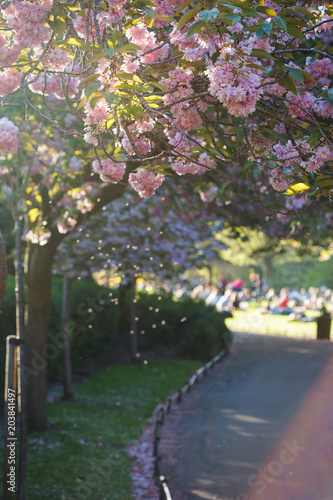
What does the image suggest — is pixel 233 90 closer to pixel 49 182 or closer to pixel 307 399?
pixel 49 182

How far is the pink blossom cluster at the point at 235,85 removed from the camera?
346 centimetres

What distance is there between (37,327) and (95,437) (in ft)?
6.62

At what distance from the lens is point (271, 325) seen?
34062 millimetres

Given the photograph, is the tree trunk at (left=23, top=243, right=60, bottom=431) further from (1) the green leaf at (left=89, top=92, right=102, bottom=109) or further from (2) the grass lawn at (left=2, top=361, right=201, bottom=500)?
(1) the green leaf at (left=89, top=92, right=102, bottom=109)

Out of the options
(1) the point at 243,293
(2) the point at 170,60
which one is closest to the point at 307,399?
(2) the point at 170,60

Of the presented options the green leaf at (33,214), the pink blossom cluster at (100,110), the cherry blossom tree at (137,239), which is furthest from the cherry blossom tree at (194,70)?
the cherry blossom tree at (137,239)

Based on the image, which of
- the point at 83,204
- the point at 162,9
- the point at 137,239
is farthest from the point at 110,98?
the point at 137,239

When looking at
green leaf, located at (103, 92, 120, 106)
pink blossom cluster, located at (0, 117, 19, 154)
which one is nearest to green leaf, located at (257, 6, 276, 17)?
green leaf, located at (103, 92, 120, 106)

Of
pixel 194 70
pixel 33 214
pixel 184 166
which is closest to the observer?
pixel 194 70

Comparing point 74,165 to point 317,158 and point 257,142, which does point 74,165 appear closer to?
point 257,142

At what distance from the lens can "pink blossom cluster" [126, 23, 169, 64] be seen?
161 inches

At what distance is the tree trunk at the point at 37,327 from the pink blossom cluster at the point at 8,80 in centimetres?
517

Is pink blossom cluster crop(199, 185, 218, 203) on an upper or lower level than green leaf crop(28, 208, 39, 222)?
upper

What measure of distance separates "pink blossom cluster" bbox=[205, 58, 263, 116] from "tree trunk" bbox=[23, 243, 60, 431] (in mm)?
6721
